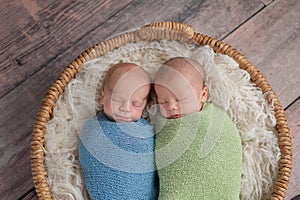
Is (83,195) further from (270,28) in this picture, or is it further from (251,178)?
(270,28)

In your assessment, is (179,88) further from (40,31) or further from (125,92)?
(40,31)

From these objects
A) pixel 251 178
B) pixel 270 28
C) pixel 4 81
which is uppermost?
pixel 4 81

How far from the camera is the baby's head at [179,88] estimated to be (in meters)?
1.03

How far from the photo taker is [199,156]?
102cm

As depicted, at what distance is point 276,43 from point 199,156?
49 cm

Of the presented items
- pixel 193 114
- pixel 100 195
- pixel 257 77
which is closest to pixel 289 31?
pixel 257 77

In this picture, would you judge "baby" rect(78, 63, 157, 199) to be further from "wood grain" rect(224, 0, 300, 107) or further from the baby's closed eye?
"wood grain" rect(224, 0, 300, 107)

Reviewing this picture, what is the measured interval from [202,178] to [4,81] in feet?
2.00

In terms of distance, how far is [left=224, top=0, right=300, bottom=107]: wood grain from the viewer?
4.32ft

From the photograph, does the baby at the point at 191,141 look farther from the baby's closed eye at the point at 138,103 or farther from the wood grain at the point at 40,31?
the wood grain at the point at 40,31

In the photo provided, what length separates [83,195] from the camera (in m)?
1.06

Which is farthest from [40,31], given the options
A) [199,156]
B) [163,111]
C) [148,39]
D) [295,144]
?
[295,144]

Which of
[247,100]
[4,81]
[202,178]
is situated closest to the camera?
[202,178]

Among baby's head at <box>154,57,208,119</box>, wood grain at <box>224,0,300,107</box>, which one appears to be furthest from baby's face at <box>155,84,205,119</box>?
wood grain at <box>224,0,300,107</box>
